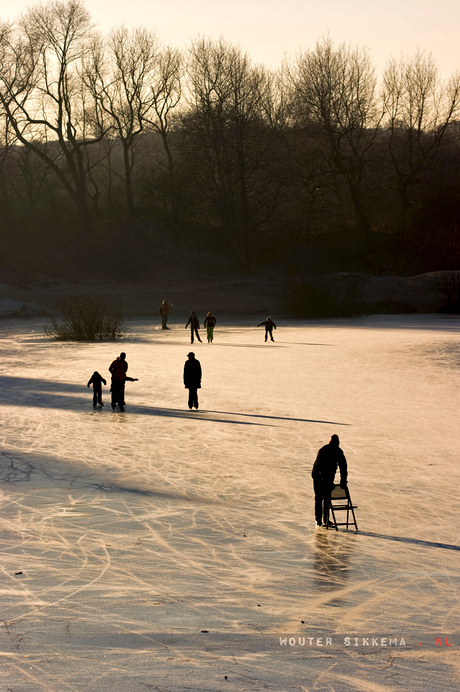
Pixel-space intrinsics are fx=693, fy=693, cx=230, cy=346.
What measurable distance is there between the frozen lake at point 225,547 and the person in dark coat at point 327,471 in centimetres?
30

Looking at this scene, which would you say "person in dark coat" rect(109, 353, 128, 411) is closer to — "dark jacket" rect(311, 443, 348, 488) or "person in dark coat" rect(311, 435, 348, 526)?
"person in dark coat" rect(311, 435, 348, 526)

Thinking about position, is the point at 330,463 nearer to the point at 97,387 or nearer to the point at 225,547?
the point at 225,547

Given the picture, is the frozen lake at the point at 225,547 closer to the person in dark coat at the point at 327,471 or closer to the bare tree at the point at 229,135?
the person in dark coat at the point at 327,471

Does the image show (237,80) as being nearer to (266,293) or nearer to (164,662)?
(266,293)

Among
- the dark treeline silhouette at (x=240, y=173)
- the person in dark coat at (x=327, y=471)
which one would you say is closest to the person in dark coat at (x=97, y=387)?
the person in dark coat at (x=327, y=471)

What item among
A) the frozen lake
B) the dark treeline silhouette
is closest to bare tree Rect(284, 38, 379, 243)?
the dark treeline silhouette

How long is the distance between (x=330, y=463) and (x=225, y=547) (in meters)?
1.16

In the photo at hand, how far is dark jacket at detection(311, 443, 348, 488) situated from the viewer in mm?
6012

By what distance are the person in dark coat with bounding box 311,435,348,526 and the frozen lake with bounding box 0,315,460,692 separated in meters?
0.30

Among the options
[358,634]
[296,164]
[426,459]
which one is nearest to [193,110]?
[296,164]

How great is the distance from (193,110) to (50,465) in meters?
45.8

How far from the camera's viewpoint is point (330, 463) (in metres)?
6.07

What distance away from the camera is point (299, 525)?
643cm

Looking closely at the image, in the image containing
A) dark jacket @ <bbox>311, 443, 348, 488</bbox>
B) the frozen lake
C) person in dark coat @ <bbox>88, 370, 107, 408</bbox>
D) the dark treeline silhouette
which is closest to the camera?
the frozen lake
